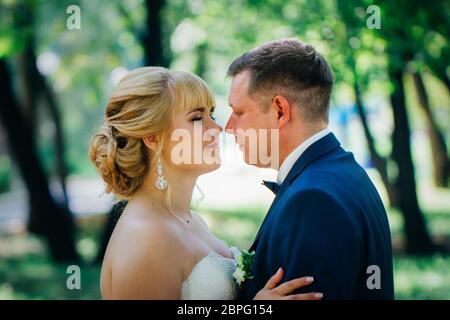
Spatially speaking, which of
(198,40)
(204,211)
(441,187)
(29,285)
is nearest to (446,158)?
(441,187)

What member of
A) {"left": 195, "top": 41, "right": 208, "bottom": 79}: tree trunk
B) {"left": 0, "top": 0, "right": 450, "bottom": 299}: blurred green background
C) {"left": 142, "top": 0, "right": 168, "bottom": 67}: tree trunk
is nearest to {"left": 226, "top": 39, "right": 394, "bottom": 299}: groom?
{"left": 0, "top": 0, "right": 450, "bottom": 299}: blurred green background

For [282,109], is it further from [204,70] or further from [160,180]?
[204,70]

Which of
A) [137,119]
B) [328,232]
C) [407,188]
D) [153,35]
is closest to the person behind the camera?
[328,232]

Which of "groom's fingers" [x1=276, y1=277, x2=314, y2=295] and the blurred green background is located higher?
the blurred green background

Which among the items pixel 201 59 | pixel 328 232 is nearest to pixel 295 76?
pixel 328 232

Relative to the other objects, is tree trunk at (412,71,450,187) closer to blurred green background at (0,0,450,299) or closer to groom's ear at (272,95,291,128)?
blurred green background at (0,0,450,299)

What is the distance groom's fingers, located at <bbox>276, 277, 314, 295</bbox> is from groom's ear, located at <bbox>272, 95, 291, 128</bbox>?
0.84 m

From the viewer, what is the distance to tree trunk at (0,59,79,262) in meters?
11.2

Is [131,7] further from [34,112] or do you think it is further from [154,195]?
[154,195]

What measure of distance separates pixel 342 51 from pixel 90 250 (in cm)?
741

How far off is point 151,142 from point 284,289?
129 cm

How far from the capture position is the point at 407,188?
444 inches

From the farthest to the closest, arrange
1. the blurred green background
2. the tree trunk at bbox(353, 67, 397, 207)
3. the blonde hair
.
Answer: the tree trunk at bbox(353, 67, 397, 207) → the blurred green background → the blonde hair
